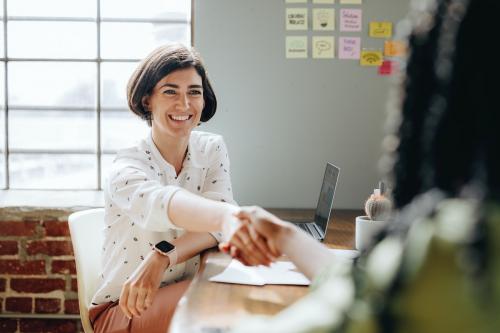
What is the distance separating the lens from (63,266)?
2.83 metres

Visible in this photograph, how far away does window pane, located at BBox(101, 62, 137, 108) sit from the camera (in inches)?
115

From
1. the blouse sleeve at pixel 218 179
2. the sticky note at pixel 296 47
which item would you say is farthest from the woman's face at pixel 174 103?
the sticky note at pixel 296 47

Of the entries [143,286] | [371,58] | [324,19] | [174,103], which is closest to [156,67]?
[174,103]

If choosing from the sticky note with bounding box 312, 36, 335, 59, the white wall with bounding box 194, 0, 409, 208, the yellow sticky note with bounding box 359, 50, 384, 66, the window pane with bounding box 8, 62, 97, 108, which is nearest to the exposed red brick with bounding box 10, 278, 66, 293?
the window pane with bounding box 8, 62, 97, 108

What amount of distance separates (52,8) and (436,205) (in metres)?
2.83

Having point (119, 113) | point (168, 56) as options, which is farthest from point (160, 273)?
point (119, 113)

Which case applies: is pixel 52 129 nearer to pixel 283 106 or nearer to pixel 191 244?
pixel 283 106

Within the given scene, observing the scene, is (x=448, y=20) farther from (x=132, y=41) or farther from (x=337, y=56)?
(x=132, y=41)

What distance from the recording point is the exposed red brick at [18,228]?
2.77 m

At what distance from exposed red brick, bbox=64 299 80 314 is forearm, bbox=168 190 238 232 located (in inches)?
61.1

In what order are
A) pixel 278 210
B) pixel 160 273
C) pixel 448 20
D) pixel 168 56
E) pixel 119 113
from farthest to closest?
pixel 119 113
pixel 278 210
pixel 168 56
pixel 160 273
pixel 448 20

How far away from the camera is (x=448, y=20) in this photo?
1.56 feet

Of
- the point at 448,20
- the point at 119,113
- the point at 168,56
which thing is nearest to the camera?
the point at 448,20

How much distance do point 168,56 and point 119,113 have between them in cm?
111
